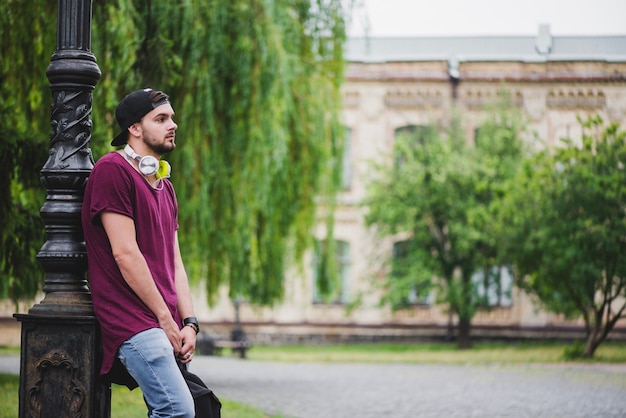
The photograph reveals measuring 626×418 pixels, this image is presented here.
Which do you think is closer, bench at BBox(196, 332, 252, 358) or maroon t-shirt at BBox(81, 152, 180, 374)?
maroon t-shirt at BBox(81, 152, 180, 374)

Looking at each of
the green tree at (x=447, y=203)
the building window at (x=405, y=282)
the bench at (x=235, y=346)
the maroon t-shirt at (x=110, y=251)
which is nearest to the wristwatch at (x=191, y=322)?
the maroon t-shirt at (x=110, y=251)

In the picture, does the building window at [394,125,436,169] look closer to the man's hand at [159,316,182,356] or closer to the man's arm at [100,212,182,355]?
the man's hand at [159,316,182,356]

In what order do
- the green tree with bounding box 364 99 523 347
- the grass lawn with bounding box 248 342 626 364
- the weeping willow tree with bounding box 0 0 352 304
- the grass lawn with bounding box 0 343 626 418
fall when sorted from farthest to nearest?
the green tree with bounding box 364 99 523 347 → the grass lawn with bounding box 248 342 626 364 → the grass lawn with bounding box 0 343 626 418 → the weeping willow tree with bounding box 0 0 352 304

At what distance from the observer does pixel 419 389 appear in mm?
17656

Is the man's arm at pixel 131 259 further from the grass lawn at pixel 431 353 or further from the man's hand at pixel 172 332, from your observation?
the grass lawn at pixel 431 353

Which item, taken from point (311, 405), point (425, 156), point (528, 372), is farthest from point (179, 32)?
point (425, 156)

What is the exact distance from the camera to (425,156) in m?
33.3

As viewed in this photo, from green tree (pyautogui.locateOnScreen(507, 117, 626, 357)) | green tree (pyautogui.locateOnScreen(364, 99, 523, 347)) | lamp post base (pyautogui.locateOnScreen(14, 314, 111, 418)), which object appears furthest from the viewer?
green tree (pyautogui.locateOnScreen(364, 99, 523, 347))

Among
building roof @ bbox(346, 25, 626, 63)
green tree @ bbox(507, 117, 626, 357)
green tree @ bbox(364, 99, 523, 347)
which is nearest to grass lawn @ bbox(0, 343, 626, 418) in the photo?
green tree @ bbox(364, 99, 523, 347)

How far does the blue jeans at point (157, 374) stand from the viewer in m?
4.62

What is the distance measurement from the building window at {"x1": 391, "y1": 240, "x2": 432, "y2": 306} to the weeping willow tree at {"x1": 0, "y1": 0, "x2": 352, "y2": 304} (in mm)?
13645

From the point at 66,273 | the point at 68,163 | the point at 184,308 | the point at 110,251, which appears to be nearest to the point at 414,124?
the point at 68,163

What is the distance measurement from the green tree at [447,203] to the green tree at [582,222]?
370 cm

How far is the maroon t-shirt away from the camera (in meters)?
4.69
